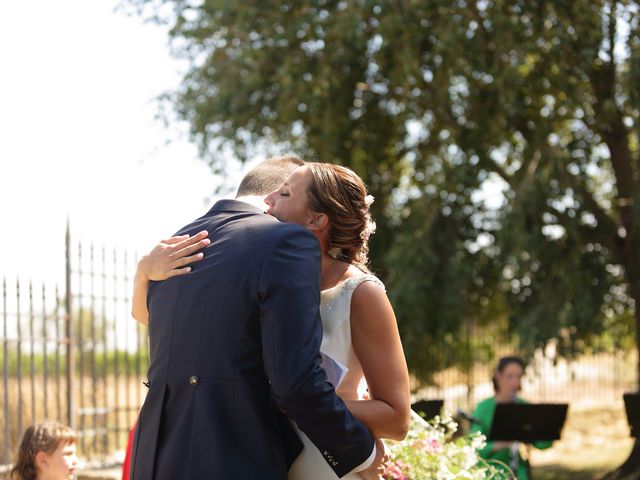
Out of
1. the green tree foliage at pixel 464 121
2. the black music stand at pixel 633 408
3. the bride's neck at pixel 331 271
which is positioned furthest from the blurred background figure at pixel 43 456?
the green tree foliage at pixel 464 121

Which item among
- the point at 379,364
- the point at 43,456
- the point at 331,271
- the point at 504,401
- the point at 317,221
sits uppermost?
the point at 317,221

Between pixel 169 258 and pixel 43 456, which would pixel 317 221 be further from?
pixel 43 456

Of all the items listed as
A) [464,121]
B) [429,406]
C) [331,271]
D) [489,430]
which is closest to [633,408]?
[489,430]

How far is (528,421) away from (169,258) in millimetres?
5712

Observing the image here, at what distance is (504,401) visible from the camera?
822 cm

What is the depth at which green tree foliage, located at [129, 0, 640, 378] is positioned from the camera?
10.3m

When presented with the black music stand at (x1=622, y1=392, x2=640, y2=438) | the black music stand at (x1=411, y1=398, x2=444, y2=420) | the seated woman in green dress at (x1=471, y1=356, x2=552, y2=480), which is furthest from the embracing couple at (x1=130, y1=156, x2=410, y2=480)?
the black music stand at (x1=622, y1=392, x2=640, y2=438)

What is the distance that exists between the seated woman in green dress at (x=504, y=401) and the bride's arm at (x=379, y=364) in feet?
17.0

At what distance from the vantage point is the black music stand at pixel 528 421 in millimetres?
7707

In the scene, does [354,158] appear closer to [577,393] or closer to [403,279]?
[403,279]

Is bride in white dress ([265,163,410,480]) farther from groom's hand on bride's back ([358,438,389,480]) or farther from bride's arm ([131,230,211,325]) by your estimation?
bride's arm ([131,230,211,325])

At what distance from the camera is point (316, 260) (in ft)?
8.52

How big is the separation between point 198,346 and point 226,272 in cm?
21

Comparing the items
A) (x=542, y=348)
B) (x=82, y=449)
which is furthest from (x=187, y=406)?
(x=542, y=348)
